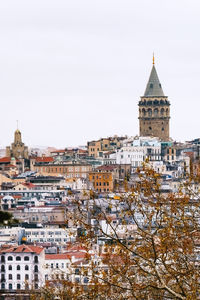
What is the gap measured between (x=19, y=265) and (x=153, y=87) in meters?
110

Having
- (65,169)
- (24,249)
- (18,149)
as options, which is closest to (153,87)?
(18,149)

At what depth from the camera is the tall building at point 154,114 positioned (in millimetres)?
189850

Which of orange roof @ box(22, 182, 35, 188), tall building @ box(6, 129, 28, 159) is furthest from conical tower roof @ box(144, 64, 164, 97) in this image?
orange roof @ box(22, 182, 35, 188)

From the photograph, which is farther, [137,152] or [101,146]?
[101,146]

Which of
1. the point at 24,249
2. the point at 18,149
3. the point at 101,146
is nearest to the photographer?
the point at 24,249

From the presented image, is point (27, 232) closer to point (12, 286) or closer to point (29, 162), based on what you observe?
point (12, 286)

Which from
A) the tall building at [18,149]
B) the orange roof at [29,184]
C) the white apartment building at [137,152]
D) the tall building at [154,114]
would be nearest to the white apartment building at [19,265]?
the orange roof at [29,184]

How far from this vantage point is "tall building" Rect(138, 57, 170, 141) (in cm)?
18985

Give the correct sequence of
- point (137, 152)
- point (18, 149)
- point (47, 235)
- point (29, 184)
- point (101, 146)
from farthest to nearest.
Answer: point (18, 149), point (101, 146), point (137, 152), point (29, 184), point (47, 235)

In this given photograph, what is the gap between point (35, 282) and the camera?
7731 cm

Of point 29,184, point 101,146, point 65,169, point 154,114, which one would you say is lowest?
point 29,184

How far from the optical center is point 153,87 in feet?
633

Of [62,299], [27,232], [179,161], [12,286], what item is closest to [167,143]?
[179,161]

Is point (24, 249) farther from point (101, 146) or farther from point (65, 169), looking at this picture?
point (101, 146)
